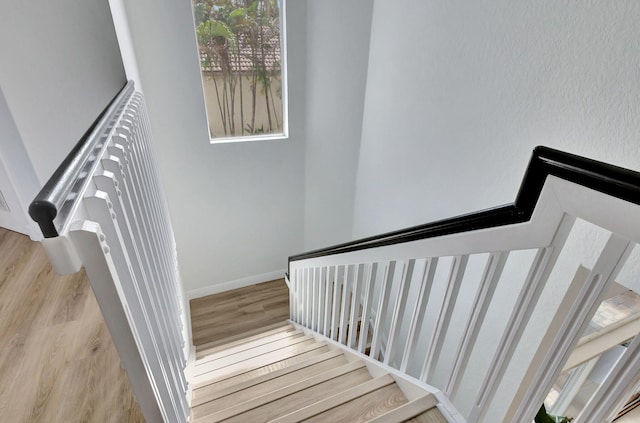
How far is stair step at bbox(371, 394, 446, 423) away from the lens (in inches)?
43.1

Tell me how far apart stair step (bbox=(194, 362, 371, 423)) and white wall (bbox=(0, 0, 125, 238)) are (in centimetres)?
194

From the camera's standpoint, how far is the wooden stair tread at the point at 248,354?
228 centimetres

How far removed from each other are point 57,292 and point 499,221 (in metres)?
2.39

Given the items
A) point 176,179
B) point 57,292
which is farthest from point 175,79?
point 57,292

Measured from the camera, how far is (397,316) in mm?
1321

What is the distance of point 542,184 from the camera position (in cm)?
62

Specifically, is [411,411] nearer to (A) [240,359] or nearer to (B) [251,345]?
(A) [240,359]

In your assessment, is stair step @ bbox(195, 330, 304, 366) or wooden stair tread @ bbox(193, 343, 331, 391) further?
stair step @ bbox(195, 330, 304, 366)

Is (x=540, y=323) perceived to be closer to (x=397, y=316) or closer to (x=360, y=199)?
(x=397, y=316)

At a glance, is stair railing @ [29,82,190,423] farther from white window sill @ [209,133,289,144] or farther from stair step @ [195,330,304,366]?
white window sill @ [209,133,289,144]

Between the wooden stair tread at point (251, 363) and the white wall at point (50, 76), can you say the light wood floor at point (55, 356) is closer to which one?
the wooden stair tread at point (251, 363)

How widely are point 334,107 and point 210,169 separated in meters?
1.45

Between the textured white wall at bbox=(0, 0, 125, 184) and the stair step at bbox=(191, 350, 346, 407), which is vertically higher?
the textured white wall at bbox=(0, 0, 125, 184)

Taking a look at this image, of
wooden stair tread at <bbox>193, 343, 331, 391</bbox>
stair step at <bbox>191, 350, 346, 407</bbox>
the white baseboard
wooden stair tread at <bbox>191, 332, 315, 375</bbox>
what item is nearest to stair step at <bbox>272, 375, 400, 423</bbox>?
stair step at <bbox>191, 350, 346, 407</bbox>
